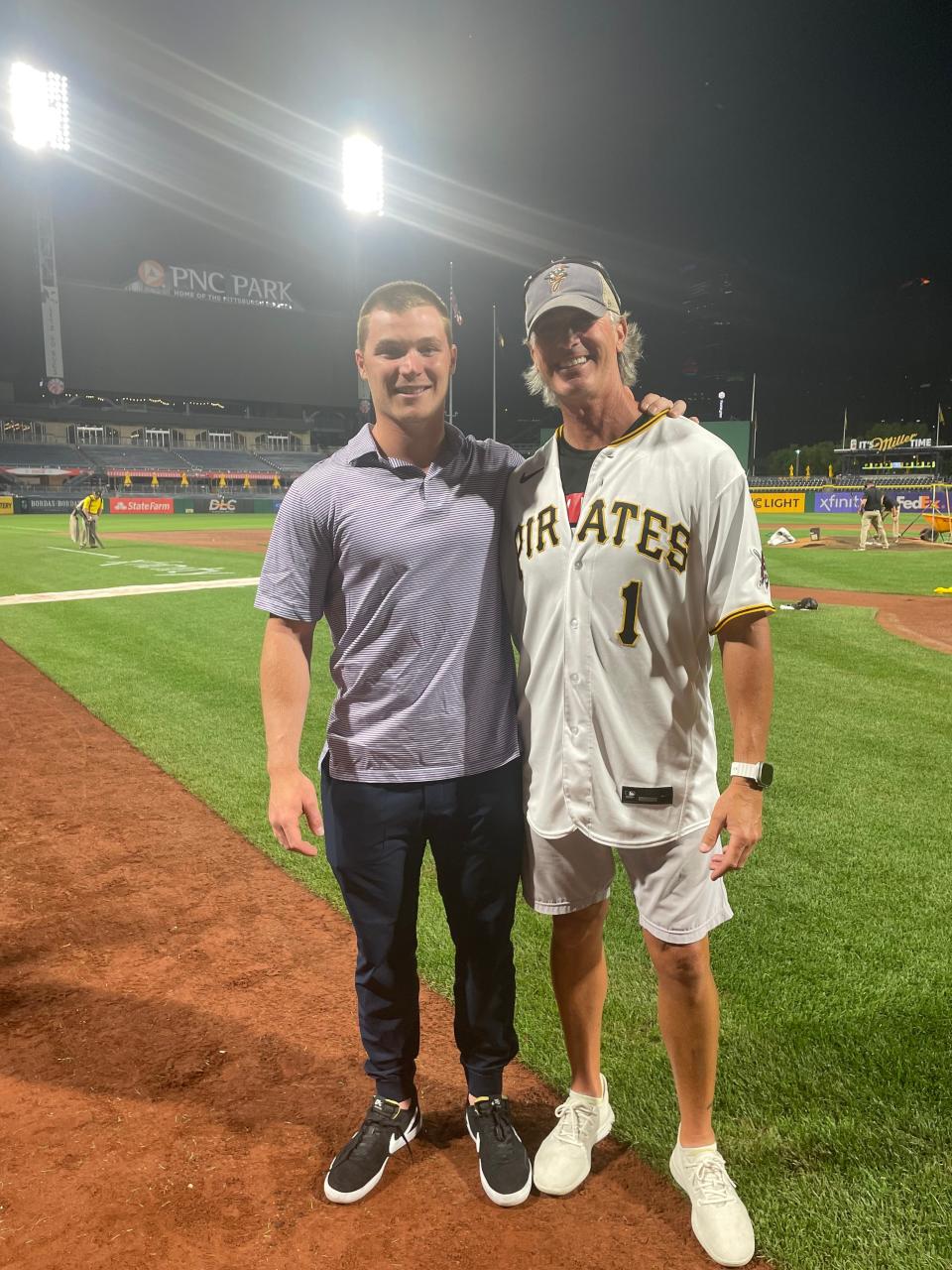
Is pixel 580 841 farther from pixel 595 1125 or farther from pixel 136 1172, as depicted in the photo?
pixel 136 1172

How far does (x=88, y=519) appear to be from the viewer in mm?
22250

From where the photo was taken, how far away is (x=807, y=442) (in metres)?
91.1

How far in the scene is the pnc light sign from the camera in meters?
64.9

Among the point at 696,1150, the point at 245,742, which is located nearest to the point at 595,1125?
the point at 696,1150

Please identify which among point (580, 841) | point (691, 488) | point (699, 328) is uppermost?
point (699, 328)

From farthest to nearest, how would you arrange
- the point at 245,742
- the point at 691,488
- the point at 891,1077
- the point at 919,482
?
the point at 919,482 < the point at 245,742 < the point at 891,1077 < the point at 691,488

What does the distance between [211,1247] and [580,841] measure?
1409 mm

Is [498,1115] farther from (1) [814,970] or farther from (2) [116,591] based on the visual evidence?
(2) [116,591]

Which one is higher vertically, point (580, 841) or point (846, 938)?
point (580, 841)

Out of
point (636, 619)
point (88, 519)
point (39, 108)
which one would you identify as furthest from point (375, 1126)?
point (39, 108)

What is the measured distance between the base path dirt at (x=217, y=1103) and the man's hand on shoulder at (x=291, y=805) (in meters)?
0.98

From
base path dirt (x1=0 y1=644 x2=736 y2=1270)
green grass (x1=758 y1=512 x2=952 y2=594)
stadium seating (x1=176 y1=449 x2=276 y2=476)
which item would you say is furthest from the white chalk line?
stadium seating (x1=176 y1=449 x2=276 y2=476)

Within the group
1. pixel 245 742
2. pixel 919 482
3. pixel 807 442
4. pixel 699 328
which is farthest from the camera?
pixel 699 328

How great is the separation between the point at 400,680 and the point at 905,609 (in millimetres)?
12317
